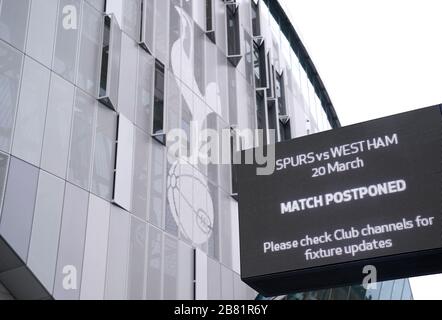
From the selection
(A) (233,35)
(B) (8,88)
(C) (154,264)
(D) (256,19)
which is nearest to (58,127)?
(B) (8,88)

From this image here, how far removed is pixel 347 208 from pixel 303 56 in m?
33.3

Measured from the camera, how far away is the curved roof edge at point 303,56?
3602 cm

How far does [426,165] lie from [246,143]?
1797 cm

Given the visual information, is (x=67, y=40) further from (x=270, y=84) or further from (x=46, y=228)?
(x=270, y=84)

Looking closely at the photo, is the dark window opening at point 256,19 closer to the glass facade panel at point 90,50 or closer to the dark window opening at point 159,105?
the dark window opening at point 159,105

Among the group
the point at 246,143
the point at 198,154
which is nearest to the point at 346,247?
the point at 198,154

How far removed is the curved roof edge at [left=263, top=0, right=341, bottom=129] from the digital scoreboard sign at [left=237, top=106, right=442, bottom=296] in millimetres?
27476

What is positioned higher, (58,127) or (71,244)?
(58,127)

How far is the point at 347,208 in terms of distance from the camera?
7.72 meters

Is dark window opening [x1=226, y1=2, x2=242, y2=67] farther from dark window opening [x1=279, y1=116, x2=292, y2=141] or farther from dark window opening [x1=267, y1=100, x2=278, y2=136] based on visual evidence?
dark window opening [x1=279, y1=116, x2=292, y2=141]

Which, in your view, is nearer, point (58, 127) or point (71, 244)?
point (71, 244)

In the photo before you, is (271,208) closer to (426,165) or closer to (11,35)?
(426,165)

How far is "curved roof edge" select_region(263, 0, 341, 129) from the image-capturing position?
3602 cm

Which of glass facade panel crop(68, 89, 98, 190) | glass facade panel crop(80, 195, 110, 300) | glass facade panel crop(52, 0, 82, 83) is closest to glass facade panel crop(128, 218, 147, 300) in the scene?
glass facade panel crop(80, 195, 110, 300)
